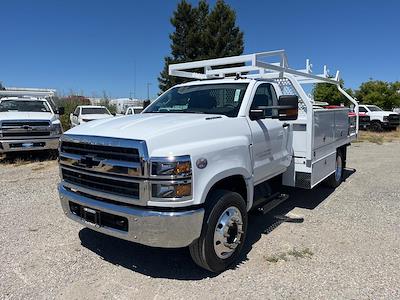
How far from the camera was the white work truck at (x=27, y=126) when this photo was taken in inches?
405

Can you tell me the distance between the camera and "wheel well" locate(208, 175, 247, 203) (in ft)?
12.6

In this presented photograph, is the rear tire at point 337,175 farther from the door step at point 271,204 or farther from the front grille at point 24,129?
the front grille at point 24,129

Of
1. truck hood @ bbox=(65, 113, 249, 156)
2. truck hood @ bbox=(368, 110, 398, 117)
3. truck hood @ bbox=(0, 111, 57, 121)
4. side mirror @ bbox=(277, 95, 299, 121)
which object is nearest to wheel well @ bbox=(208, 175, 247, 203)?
truck hood @ bbox=(65, 113, 249, 156)

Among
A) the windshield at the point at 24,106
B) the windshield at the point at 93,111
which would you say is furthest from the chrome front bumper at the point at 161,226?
the windshield at the point at 93,111

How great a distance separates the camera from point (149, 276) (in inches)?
150

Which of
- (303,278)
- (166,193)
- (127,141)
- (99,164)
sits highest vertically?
(127,141)

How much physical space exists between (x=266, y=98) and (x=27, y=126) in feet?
26.4

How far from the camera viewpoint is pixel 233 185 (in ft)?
13.5

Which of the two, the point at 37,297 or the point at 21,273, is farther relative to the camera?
the point at 21,273

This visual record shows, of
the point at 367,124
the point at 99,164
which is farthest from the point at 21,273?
the point at 367,124

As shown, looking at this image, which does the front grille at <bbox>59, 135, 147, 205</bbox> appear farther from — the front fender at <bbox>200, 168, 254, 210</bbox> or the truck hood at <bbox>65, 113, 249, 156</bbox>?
the front fender at <bbox>200, 168, 254, 210</bbox>

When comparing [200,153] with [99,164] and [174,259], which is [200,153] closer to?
[99,164]

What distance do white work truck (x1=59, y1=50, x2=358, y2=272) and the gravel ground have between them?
0.40 metres

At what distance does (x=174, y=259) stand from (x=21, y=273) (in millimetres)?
1638
